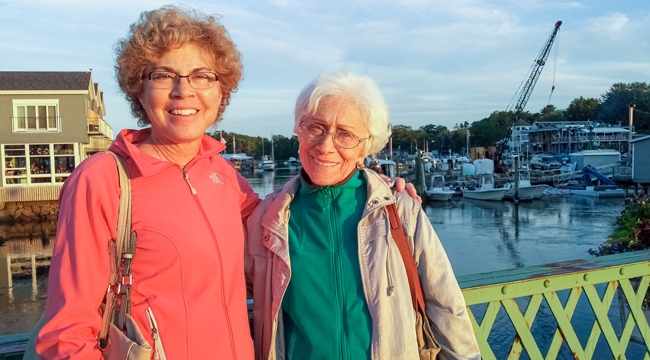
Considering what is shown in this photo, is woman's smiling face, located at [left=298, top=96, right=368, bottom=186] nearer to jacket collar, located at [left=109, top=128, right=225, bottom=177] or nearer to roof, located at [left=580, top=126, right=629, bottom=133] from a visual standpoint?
jacket collar, located at [left=109, top=128, right=225, bottom=177]

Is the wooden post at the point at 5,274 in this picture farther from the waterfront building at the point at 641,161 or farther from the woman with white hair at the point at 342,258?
the waterfront building at the point at 641,161

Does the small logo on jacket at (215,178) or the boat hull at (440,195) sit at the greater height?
the small logo on jacket at (215,178)

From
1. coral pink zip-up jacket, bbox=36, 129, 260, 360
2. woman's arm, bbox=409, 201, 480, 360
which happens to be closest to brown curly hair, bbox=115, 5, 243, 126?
coral pink zip-up jacket, bbox=36, 129, 260, 360

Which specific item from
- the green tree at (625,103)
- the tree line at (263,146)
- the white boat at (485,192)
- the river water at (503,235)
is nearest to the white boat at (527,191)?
the white boat at (485,192)

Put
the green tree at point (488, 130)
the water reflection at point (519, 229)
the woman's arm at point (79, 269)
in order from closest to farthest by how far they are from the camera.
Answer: the woman's arm at point (79, 269), the water reflection at point (519, 229), the green tree at point (488, 130)

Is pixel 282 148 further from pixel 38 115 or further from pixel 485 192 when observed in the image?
pixel 38 115

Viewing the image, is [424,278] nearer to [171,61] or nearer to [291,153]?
[171,61]

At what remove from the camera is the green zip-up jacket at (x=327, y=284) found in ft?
6.27

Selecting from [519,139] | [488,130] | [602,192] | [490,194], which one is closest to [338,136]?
[490,194]

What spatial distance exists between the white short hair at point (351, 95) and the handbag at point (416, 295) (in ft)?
1.13

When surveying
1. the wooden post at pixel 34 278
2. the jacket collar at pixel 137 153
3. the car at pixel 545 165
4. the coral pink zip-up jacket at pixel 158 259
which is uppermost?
the jacket collar at pixel 137 153

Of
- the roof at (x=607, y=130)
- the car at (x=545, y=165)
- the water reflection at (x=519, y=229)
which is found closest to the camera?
the water reflection at (x=519, y=229)

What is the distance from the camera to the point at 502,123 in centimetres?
8725

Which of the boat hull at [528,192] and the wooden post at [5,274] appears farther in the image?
the boat hull at [528,192]
